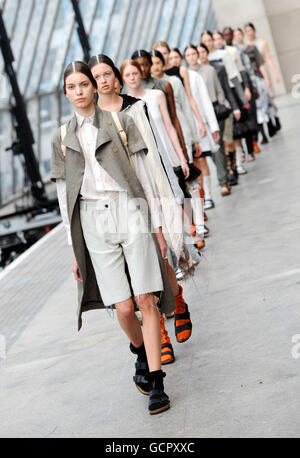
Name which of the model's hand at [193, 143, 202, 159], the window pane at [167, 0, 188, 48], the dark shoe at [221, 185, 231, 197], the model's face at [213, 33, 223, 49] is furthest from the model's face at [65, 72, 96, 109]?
the window pane at [167, 0, 188, 48]

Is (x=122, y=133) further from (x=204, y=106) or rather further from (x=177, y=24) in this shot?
(x=177, y=24)

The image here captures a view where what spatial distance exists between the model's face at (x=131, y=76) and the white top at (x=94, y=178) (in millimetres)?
1516

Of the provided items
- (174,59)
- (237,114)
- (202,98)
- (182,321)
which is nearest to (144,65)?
(182,321)

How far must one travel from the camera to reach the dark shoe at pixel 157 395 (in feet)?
12.6

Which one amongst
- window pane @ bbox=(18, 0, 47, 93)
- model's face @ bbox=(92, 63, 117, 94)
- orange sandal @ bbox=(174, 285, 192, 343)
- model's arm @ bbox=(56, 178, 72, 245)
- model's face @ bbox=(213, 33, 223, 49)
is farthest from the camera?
window pane @ bbox=(18, 0, 47, 93)

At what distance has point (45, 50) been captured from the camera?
85.5 feet

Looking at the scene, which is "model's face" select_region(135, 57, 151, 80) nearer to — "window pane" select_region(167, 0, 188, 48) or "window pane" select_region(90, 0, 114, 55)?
"window pane" select_region(90, 0, 114, 55)

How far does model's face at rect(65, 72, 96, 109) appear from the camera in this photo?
385 cm

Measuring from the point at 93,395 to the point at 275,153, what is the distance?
8.52m

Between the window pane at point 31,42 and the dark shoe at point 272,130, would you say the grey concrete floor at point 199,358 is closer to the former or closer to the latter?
the dark shoe at point 272,130

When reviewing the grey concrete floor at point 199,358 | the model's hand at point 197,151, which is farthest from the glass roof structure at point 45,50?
the grey concrete floor at point 199,358

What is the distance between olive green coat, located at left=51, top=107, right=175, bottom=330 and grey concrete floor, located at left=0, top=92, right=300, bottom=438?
516 millimetres
